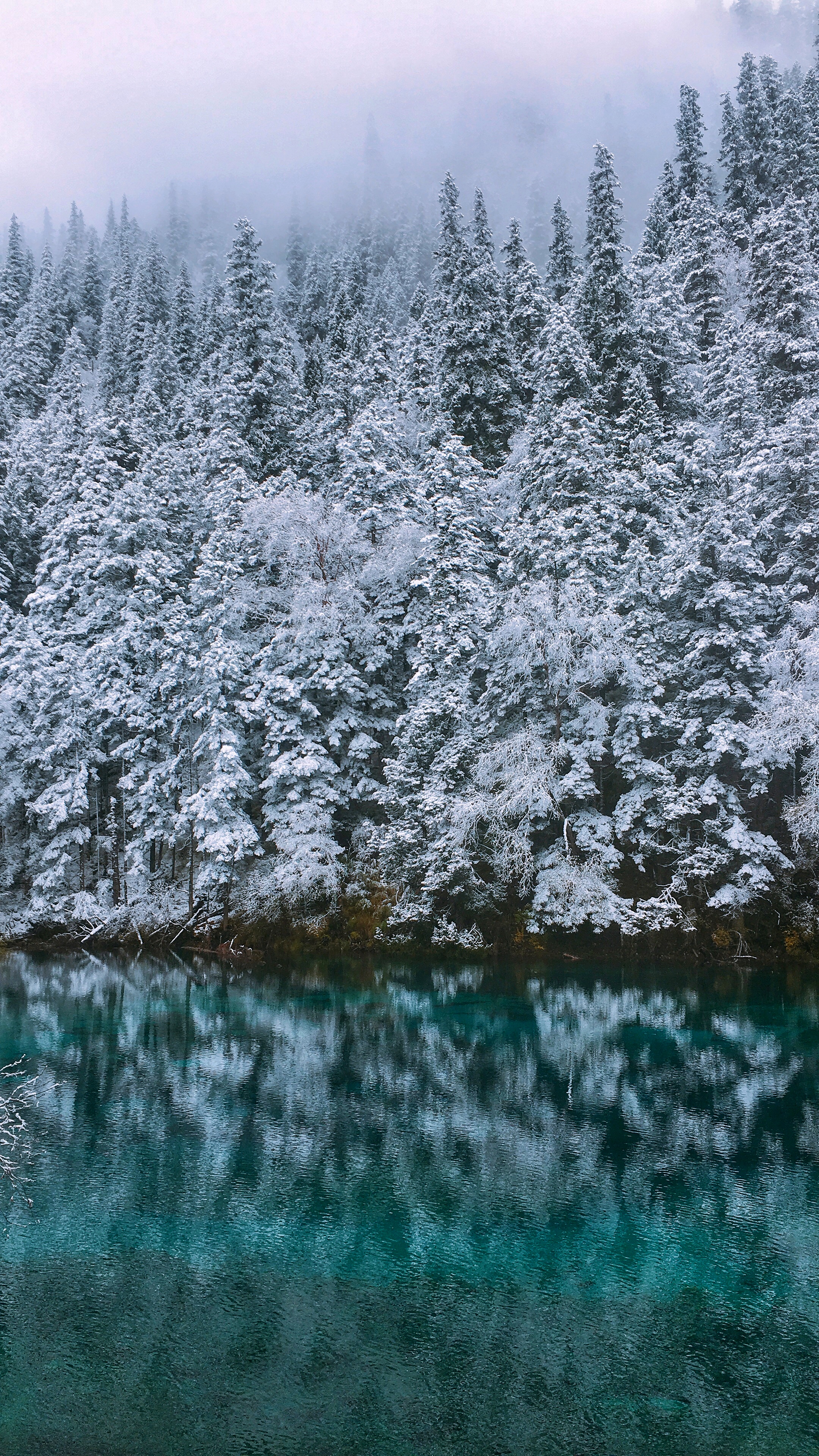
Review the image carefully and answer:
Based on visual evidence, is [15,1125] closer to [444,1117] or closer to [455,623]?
[444,1117]

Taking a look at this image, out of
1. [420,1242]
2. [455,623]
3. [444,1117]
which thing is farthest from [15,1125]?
[455,623]

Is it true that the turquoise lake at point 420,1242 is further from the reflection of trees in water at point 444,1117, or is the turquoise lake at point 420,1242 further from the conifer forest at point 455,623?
the conifer forest at point 455,623

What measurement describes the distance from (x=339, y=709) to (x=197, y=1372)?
29343mm

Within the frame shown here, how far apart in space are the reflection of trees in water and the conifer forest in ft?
22.5

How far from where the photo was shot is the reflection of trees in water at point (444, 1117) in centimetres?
1281

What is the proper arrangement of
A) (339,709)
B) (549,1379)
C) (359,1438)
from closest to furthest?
(359,1438), (549,1379), (339,709)

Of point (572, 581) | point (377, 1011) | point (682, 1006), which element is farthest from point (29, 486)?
point (682, 1006)

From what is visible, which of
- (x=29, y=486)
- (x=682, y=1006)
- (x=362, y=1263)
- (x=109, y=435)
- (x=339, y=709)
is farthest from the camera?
(x=29, y=486)

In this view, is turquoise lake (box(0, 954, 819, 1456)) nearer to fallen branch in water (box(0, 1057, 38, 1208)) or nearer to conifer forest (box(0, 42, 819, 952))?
fallen branch in water (box(0, 1057, 38, 1208))

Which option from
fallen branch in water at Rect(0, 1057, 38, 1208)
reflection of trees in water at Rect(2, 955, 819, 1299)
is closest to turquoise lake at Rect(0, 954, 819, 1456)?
reflection of trees in water at Rect(2, 955, 819, 1299)

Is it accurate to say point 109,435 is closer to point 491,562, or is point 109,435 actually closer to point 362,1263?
point 491,562

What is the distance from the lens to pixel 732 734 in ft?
97.0

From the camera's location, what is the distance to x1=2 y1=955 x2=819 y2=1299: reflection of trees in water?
504 inches

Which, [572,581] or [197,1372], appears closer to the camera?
[197,1372]
